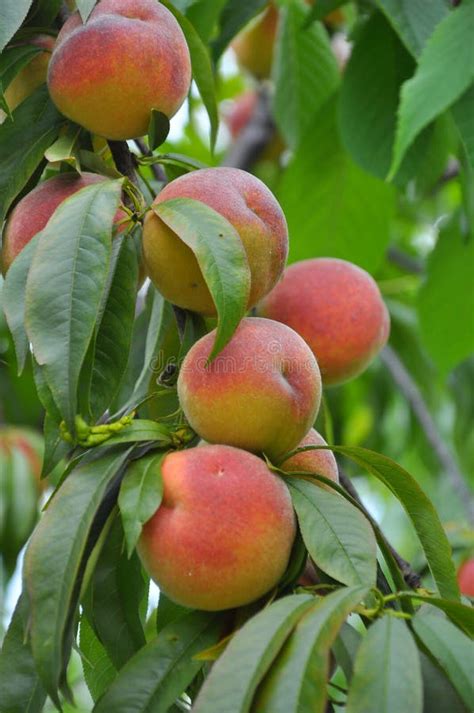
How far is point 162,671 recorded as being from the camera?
794 mm

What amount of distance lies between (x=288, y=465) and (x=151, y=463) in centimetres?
13

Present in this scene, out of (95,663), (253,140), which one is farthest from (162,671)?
(253,140)

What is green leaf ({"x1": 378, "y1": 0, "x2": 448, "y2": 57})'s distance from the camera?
50.4 inches

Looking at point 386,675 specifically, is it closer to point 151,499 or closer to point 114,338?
point 151,499

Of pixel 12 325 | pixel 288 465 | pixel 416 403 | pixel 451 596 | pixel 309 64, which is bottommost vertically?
pixel 416 403

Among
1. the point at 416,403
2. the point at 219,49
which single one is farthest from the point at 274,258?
the point at 416,403

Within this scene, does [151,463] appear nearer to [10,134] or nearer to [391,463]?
[391,463]

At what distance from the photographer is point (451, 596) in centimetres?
91

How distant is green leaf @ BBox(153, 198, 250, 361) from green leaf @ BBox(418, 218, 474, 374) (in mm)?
1125

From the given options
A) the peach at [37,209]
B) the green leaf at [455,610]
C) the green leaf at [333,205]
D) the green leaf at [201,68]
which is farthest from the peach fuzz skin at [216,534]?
the green leaf at [333,205]

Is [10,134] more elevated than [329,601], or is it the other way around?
[10,134]

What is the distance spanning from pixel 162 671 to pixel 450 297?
1285 mm

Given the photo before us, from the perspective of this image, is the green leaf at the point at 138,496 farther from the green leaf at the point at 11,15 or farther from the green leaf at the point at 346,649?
the green leaf at the point at 11,15

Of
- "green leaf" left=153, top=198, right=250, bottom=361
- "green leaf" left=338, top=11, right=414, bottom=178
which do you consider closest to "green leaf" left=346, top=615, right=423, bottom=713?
"green leaf" left=153, top=198, right=250, bottom=361
